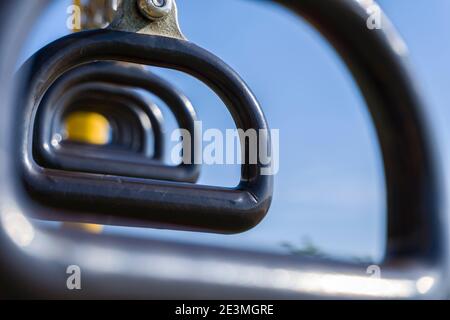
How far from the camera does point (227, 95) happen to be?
402 millimetres

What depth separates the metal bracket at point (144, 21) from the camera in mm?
374

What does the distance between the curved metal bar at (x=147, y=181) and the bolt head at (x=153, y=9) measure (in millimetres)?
14

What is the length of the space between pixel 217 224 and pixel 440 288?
0.17 m

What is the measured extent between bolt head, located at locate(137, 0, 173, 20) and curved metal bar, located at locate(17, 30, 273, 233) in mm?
14

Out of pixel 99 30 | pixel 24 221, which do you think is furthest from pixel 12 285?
pixel 99 30

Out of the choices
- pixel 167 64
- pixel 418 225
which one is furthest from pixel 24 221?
pixel 418 225

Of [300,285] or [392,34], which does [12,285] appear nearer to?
[300,285]

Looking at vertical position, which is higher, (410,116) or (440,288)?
(410,116)

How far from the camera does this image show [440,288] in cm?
45

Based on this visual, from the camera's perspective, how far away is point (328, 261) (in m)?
0.39

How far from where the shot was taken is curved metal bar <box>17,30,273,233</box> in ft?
1.07

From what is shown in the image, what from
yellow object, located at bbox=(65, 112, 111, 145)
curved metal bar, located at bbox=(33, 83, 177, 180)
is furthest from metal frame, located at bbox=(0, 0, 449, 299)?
yellow object, located at bbox=(65, 112, 111, 145)

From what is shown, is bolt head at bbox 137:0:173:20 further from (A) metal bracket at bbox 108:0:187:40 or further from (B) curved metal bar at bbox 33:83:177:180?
(B) curved metal bar at bbox 33:83:177:180

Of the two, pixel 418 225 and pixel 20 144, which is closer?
pixel 20 144
